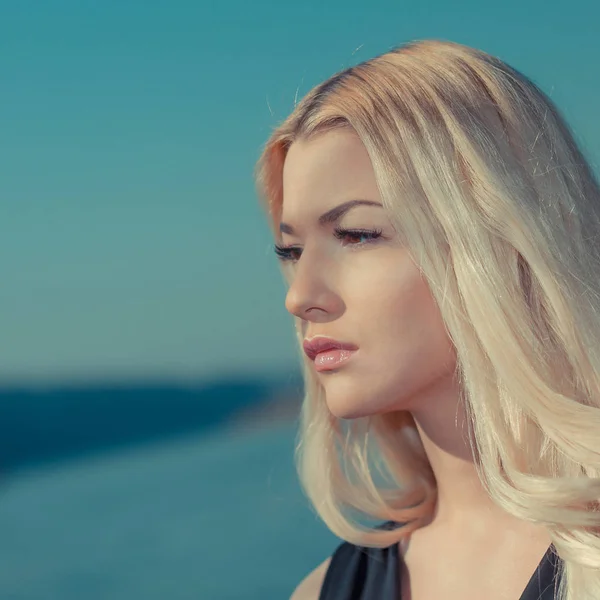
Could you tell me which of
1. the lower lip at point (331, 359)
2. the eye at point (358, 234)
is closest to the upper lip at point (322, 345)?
the lower lip at point (331, 359)

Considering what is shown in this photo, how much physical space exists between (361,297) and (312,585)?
1.04 metres

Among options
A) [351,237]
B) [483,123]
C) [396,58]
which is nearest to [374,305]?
[351,237]

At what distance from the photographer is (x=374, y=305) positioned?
231 cm

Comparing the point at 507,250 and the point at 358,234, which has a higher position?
the point at 358,234

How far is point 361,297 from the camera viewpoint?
2.33m

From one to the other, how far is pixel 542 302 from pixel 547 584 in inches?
28.6

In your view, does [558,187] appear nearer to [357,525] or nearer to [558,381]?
[558,381]

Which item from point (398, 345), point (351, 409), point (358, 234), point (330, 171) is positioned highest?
point (330, 171)

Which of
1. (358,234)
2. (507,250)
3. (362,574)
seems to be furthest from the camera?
(362,574)

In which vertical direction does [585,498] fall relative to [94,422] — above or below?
below

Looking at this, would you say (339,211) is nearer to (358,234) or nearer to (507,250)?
(358,234)

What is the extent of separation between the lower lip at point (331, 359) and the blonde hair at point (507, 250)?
0.95 ft

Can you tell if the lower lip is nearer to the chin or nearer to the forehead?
the chin

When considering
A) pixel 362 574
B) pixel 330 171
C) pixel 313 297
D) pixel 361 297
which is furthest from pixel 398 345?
pixel 362 574
